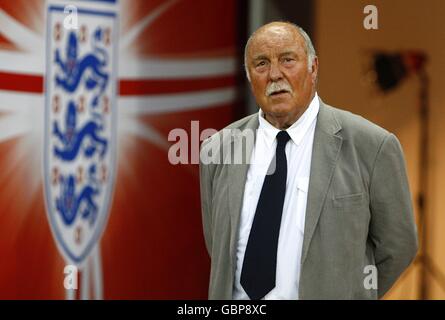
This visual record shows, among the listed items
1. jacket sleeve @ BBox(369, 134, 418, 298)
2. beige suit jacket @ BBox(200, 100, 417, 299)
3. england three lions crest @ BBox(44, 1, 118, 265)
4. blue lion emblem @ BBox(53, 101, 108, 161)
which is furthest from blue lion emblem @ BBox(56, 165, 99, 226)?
jacket sleeve @ BBox(369, 134, 418, 298)

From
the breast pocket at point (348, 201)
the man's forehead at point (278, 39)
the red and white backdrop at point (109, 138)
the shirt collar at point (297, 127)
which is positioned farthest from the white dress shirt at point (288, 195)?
the red and white backdrop at point (109, 138)

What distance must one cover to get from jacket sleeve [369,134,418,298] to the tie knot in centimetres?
29

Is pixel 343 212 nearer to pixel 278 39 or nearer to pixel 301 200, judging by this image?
pixel 301 200

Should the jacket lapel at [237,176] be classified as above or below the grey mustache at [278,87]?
below

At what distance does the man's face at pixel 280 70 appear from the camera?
271 centimetres

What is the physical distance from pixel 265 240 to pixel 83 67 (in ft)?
6.46

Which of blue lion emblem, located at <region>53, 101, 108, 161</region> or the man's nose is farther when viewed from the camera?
blue lion emblem, located at <region>53, 101, 108, 161</region>

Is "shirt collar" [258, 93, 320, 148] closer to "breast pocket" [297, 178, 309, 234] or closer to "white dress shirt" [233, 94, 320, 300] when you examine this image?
"white dress shirt" [233, 94, 320, 300]

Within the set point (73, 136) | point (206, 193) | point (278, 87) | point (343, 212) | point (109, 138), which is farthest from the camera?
point (109, 138)

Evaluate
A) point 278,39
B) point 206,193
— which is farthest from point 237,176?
point 278,39

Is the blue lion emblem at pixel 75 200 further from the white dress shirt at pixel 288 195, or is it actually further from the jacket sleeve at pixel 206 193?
the white dress shirt at pixel 288 195

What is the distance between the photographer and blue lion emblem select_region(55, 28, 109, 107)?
4.19 metres

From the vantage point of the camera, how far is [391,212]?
272 centimetres
